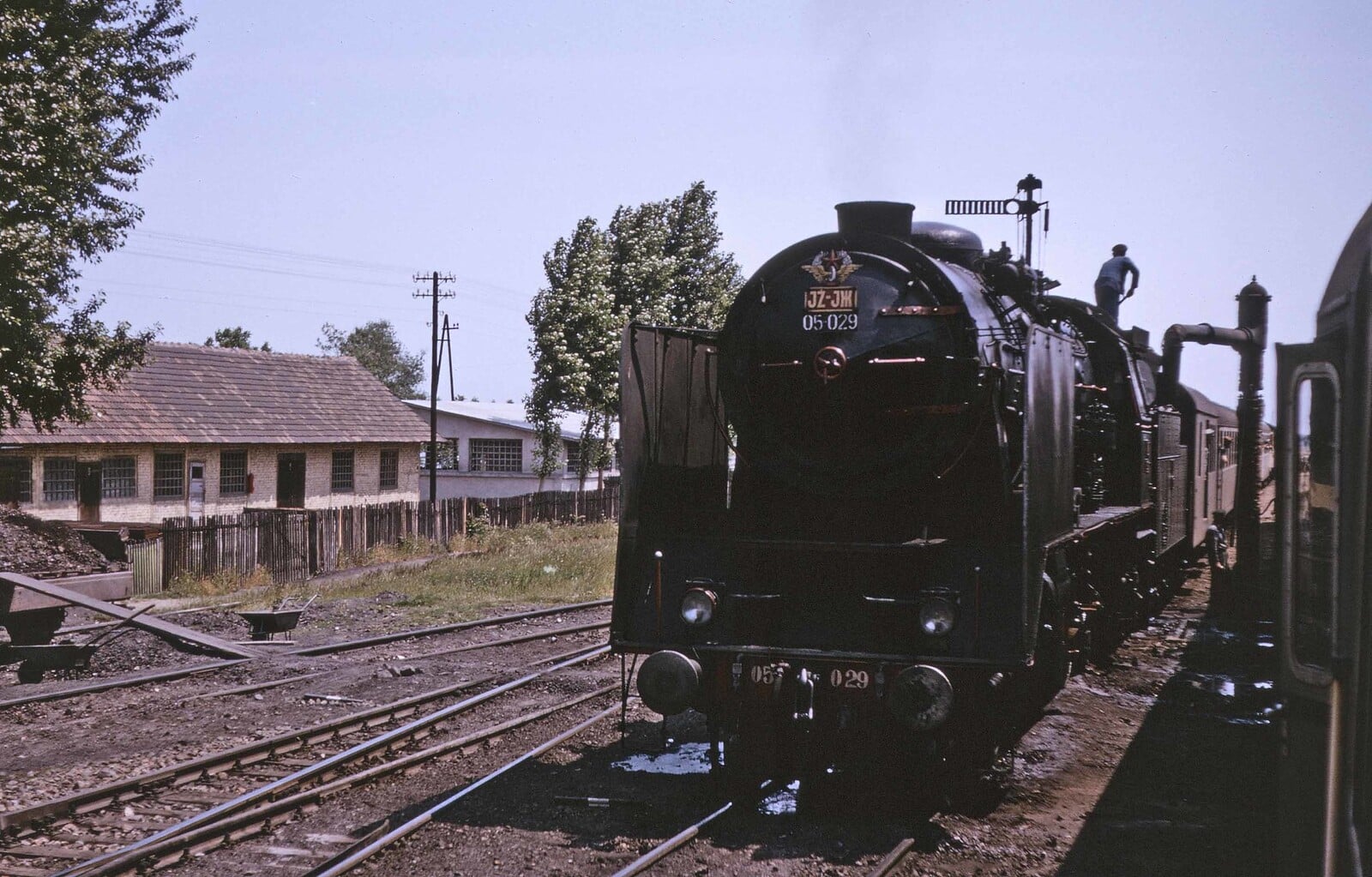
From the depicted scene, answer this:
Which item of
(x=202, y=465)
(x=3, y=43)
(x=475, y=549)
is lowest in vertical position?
(x=475, y=549)

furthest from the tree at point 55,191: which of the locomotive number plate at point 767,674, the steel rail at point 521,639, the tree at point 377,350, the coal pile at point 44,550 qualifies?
the tree at point 377,350

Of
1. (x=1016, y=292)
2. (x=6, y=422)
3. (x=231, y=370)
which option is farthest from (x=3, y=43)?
(x=231, y=370)

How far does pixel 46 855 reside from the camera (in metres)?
5.85

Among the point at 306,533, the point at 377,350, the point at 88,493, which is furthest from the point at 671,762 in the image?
the point at 377,350

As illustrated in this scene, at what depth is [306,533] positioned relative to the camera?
22.6 metres

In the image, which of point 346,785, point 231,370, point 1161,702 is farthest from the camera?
point 231,370

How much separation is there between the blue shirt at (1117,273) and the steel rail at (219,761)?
9083 mm

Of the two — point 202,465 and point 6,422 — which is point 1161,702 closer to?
point 6,422

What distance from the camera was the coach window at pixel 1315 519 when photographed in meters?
3.56

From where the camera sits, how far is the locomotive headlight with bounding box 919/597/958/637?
6.03 m

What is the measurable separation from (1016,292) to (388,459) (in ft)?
91.7

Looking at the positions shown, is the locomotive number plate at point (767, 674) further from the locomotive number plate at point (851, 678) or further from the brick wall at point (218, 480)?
the brick wall at point (218, 480)

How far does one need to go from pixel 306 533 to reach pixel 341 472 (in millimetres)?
9063

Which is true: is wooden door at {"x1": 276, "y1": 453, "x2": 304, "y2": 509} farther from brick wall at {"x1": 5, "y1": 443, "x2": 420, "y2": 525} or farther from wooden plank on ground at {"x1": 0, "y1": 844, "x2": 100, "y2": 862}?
wooden plank on ground at {"x1": 0, "y1": 844, "x2": 100, "y2": 862}
